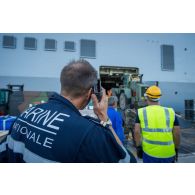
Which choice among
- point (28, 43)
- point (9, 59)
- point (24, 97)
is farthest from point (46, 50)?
point (24, 97)

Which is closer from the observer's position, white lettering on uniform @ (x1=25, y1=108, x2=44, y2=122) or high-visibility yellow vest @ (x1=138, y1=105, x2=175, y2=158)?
white lettering on uniform @ (x1=25, y1=108, x2=44, y2=122)

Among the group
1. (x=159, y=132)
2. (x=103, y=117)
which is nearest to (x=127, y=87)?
(x=159, y=132)

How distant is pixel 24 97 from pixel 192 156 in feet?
17.2

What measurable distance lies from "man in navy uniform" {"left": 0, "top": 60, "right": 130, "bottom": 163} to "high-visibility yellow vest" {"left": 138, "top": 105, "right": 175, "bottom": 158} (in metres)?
1.05

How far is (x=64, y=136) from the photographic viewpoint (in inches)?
29.5

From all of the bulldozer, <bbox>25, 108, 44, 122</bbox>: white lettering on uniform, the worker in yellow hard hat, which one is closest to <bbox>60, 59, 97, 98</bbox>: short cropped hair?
<bbox>25, 108, 44, 122</bbox>: white lettering on uniform

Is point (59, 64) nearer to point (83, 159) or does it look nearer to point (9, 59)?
point (9, 59)

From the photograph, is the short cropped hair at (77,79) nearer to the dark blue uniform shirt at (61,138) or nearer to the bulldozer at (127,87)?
the dark blue uniform shirt at (61,138)

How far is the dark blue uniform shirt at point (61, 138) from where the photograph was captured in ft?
2.43

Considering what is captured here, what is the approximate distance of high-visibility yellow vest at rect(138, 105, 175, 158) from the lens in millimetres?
1803

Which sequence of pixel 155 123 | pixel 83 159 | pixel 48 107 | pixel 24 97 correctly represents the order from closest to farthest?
pixel 83 159 → pixel 48 107 → pixel 155 123 → pixel 24 97

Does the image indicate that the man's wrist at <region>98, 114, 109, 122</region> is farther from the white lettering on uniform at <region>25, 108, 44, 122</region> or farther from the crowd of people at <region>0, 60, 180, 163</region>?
the white lettering on uniform at <region>25, 108, 44, 122</region>

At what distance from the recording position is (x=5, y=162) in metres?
0.98

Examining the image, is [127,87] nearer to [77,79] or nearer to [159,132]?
[159,132]
